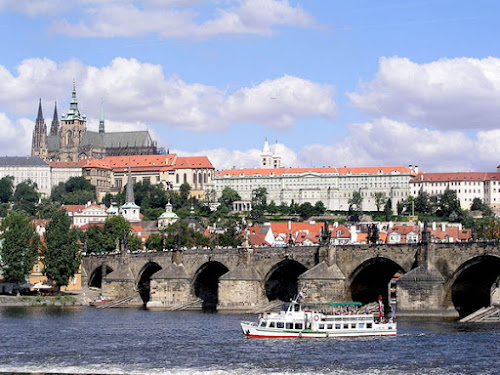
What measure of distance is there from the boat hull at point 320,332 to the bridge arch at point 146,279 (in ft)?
129

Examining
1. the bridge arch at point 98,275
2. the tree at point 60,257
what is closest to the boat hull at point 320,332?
the tree at point 60,257

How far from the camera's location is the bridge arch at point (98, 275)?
4663 inches

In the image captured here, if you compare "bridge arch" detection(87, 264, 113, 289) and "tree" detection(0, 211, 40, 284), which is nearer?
"tree" detection(0, 211, 40, 284)

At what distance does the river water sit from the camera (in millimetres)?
58469

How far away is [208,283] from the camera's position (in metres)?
108

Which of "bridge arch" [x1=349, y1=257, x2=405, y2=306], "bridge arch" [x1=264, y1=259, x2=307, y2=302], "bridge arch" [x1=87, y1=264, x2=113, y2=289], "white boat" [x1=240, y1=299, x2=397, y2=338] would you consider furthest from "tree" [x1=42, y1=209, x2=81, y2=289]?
"white boat" [x1=240, y1=299, x2=397, y2=338]

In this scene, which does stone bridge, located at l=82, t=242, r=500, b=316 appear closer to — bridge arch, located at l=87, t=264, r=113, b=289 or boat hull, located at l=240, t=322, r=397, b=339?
bridge arch, located at l=87, t=264, r=113, b=289

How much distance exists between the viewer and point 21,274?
363 feet

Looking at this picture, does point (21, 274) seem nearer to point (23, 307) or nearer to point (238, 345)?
point (23, 307)

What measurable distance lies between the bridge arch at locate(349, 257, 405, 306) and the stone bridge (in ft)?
0.26

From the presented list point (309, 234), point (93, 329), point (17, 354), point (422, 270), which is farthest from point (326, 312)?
point (309, 234)

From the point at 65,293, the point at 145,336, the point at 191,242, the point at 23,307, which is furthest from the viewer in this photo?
the point at 191,242

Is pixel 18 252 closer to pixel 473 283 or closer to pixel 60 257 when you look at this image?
pixel 60 257

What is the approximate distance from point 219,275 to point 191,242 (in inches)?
940
